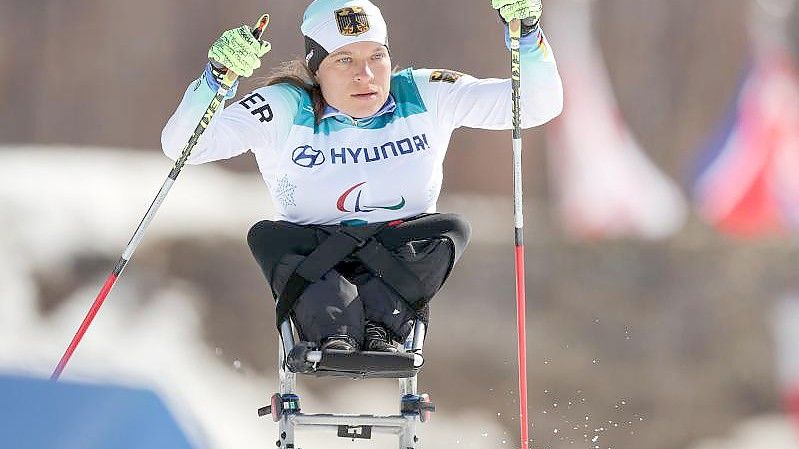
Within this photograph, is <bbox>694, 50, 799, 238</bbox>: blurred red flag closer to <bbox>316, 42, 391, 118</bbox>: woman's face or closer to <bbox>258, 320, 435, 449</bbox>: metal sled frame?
<bbox>316, 42, 391, 118</bbox>: woman's face

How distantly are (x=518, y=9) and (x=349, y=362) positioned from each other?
1217mm

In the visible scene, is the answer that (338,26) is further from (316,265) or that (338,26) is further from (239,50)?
(316,265)

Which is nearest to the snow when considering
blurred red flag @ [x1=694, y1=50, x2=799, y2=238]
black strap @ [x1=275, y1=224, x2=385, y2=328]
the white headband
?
blurred red flag @ [x1=694, y1=50, x2=799, y2=238]

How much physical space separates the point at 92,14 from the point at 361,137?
5.28m

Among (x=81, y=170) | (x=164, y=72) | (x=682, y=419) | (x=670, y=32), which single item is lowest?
(x=682, y=419)

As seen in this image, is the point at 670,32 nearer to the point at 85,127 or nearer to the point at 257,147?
the point at 85,127

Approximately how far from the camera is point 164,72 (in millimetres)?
9195

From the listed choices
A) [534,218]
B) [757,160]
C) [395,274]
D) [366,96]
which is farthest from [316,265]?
[757,160]

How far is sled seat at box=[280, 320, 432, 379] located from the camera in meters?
3.88

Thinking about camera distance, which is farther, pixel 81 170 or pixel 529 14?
pixel 81 170

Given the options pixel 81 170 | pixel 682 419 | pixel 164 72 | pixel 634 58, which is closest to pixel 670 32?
pixel 634 58

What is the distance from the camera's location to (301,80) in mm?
4512

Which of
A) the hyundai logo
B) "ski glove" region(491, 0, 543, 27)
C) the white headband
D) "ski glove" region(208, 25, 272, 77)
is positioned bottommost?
the hyundai logo

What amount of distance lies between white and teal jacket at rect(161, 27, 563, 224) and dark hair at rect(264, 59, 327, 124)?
2 cm
